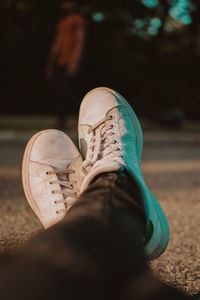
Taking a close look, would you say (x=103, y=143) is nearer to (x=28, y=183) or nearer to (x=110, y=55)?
(x=28, y=183)

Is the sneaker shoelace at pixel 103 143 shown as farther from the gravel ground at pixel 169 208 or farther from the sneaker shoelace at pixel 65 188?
the gravel ground at pixel 169 208

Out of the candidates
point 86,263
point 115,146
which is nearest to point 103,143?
point 115,146

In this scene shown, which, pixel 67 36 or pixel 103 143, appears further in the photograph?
pixel 67 36

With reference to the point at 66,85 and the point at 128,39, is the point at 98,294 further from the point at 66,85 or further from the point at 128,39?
the point at 128,39

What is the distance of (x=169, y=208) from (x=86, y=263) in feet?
3.43

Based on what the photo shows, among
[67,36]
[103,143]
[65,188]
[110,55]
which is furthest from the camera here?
[110,55]

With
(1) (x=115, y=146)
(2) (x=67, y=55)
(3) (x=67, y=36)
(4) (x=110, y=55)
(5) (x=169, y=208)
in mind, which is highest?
(4) (x=110, y=55)

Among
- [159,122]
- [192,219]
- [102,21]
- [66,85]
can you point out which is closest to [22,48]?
[102,21]

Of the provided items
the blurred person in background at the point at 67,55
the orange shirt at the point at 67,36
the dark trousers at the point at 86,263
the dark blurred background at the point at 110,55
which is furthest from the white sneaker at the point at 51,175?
the dark blurred background at the point at 110,55

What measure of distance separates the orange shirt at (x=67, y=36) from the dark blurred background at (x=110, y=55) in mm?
3249

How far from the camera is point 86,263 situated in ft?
1.87

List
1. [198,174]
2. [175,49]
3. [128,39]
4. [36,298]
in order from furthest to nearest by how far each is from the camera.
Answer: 1. [175,49]
2. [128,39]
3. [198,174]
4. [36,298]

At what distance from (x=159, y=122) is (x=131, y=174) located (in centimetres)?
588

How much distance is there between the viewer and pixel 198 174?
2338 mm
